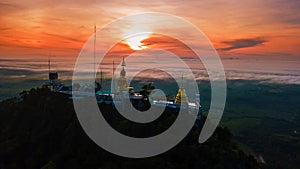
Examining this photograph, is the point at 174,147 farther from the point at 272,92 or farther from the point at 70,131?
the point at 272,92

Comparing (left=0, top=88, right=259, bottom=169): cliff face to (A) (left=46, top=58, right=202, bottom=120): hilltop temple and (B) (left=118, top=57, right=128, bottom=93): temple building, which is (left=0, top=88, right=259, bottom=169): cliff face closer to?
(A) (left=46, top=58, right=202, bottom=120): hilltop temple

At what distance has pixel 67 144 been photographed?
2719 cm

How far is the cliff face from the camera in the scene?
968 inches

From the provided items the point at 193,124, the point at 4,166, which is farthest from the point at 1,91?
the point at 193,124

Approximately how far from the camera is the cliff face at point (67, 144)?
24578 millimetres

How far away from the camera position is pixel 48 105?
109ft

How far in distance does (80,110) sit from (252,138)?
78.7 metres

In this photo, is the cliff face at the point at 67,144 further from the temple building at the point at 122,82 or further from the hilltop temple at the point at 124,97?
the temple building at the point at 122,82

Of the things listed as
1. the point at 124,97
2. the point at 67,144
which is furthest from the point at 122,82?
the point at 67,144

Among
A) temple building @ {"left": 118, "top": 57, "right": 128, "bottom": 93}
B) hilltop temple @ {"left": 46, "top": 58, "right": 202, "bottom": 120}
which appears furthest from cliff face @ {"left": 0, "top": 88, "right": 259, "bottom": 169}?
temple building @ {"left": 118, "top": 57, "right": 128, "bottom": 93}

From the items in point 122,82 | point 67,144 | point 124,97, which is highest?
point 122,82

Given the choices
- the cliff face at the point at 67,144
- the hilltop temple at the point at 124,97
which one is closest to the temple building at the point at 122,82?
the hilltop temple at the point at 124,97

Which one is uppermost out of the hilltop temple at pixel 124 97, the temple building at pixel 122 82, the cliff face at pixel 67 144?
the temple building at pixel 122 82

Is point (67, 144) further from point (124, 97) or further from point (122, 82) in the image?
point (122, 82)
